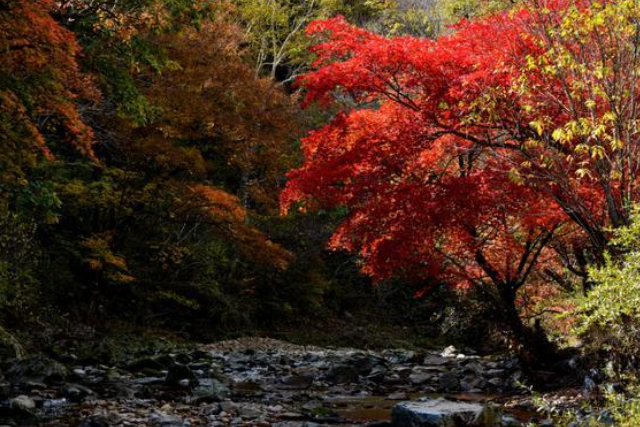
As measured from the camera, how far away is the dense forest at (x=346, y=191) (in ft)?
22.2

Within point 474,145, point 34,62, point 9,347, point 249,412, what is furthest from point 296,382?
point 34,62

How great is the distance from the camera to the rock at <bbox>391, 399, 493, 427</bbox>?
615 cm

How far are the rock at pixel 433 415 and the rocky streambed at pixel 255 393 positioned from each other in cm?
1

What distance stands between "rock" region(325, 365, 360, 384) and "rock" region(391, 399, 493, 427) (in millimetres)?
3577

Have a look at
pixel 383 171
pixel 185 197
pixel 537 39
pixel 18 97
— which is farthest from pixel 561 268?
pixel 18 97

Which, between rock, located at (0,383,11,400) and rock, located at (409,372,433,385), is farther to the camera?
rock, located at (409,372,433,385)

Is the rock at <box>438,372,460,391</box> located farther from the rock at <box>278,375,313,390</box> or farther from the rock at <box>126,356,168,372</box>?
the rock at <box>126,356,168,372</box>

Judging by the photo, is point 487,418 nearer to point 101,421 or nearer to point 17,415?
point 101,421

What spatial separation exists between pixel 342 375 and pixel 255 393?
2.22 meters

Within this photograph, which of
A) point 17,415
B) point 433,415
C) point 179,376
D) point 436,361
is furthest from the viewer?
point 436,361

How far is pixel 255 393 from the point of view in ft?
27.6

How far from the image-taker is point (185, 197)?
Answer: 14.5 metres

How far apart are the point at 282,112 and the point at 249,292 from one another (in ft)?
20.8

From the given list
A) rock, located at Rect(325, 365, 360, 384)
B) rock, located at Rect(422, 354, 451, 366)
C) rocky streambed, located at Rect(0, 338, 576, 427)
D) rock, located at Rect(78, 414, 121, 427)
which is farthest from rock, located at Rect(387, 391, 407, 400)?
rock, located at Rect(78, 414, 121, 427)
